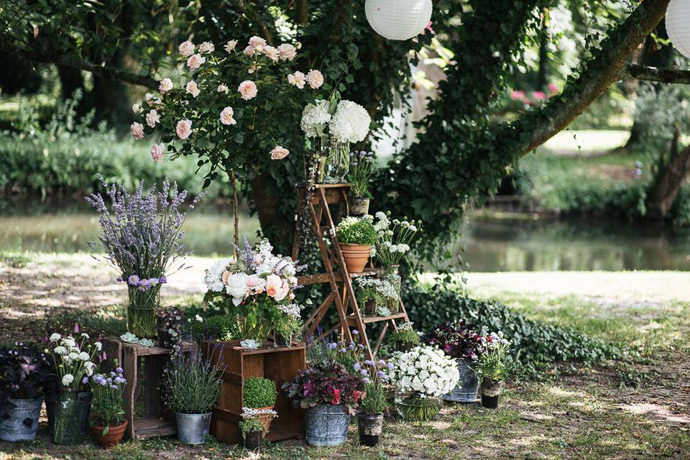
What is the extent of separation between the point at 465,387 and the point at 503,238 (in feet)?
35.3

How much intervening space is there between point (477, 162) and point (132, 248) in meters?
3.23

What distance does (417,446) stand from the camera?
15.6 feet

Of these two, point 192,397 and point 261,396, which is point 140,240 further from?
point 261,396

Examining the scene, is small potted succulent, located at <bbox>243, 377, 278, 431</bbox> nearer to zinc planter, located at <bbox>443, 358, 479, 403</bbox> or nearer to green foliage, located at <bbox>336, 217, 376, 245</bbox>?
green foliage, located at <bbox>336, 217, 376, 245</bbox>

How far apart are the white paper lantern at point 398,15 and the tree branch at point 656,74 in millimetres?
1932

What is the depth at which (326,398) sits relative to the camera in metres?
4.59

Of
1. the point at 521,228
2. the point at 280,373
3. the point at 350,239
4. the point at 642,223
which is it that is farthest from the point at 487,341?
the point at 642,223

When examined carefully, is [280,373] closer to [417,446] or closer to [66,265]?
[417,446]

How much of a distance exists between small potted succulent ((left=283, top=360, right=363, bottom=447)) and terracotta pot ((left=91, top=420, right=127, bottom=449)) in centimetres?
91

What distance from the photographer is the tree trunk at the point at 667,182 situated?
17234 millimetres

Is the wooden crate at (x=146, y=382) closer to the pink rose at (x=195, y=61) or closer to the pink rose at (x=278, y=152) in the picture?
the pink rose at (x=278, y=152)

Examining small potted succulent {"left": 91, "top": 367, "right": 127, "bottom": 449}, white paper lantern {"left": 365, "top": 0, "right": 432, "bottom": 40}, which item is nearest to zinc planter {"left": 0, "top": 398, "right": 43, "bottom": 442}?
small potted succulent {"left": 91, "top": 367, "right": 127, "bottom": 449}

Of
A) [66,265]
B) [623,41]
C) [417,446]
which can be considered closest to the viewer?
[417,446]

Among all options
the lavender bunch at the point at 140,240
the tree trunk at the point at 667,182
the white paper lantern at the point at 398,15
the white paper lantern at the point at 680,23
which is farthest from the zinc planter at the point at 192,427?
the tree trunk at the point at 667,182
